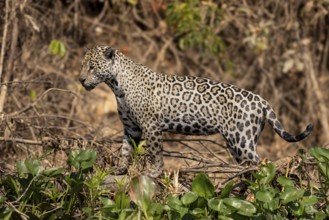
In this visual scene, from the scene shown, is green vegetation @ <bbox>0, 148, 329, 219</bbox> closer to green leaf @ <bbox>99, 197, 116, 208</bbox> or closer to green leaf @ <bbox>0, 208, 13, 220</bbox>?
green leaf @ <bbox>99, 197, 116, 208</bbox>

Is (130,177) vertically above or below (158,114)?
below

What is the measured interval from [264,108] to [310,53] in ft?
22.0

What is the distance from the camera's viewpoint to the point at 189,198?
7734 millimetres

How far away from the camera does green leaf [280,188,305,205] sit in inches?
301

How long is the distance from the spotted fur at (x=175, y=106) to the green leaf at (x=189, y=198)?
0.90 metres

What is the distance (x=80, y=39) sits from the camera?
1473 centimetres

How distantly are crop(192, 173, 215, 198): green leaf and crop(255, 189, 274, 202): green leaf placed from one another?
458 mm

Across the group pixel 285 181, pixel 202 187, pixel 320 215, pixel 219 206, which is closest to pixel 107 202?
pixel 202 187

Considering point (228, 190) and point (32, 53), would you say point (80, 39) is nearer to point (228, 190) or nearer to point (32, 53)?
point (32, 53)

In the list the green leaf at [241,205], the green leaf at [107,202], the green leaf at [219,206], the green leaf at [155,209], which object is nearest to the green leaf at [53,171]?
the green leaf at [107,202]

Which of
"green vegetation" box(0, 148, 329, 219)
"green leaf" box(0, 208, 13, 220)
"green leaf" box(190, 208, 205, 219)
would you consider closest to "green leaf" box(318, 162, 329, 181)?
"green vegetation" box(0, 148, 329, 219)

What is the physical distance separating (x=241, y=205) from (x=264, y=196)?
0.79ft

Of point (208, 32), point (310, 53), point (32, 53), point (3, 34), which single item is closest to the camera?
point (3, 34)

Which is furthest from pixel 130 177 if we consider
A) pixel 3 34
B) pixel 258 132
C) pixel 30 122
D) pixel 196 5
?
pixel 196 5
